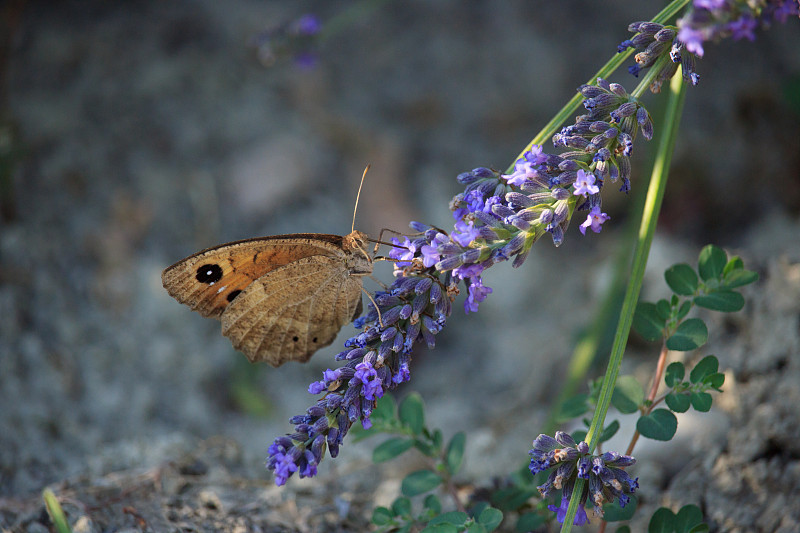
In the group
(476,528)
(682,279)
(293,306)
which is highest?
(293,306)

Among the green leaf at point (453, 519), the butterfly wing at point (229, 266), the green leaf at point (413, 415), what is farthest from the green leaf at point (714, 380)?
the butterfly wing at point (229, 266)

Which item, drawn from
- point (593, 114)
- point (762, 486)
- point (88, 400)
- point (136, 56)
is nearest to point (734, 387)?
point (762, 486)

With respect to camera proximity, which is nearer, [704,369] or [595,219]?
[595,219]

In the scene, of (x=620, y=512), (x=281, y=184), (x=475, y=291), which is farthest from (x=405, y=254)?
(x=281, y=184)

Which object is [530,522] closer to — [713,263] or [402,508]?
[402,508]

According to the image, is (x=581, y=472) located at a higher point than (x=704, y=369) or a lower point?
lower

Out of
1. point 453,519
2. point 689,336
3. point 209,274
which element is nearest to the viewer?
point 453,519

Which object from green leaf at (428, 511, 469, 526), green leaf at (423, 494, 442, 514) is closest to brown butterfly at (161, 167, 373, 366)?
green leaf at (423, 494, 442, 514)
